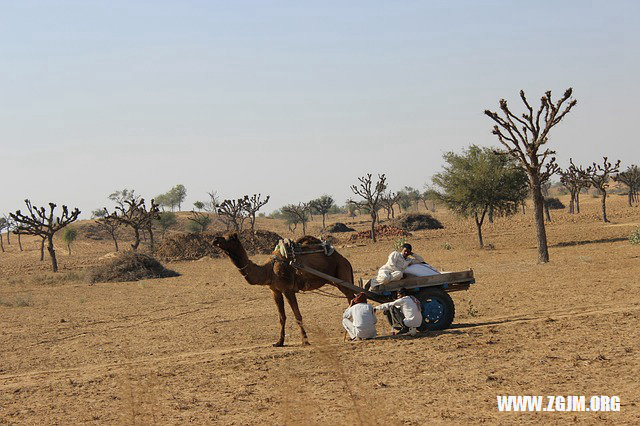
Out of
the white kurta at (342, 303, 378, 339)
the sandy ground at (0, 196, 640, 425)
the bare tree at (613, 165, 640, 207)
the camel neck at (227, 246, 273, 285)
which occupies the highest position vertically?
the bare tree at (613, 165, 640, 207)

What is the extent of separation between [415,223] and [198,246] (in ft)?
79.4

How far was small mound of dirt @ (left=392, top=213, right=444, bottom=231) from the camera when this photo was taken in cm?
6525

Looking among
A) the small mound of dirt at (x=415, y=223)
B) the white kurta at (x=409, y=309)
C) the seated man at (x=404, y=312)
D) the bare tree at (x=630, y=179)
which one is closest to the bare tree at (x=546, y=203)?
the bare tree at (x=630, y=179)

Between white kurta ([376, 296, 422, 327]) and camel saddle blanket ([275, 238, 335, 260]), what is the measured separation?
166 cm

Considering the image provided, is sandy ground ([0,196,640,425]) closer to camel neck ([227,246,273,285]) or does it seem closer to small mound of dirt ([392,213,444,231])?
camel neck ([227,246,273,285])

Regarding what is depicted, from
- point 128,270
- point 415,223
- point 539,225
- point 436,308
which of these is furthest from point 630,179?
point 436,308

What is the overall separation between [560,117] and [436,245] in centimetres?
1954

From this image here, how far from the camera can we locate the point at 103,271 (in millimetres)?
→ 34094

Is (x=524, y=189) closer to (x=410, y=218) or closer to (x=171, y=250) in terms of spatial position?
(x=171, y=250)

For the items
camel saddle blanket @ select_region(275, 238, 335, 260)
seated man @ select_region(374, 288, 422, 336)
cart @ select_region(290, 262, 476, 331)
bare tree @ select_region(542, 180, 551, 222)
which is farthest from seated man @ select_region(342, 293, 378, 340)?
bare tree @ select_region(542, 180, 551, 222)

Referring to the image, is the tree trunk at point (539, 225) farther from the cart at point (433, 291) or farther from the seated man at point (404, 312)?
the seated man at point (404, 312)

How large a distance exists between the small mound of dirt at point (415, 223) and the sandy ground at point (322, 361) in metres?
42.5

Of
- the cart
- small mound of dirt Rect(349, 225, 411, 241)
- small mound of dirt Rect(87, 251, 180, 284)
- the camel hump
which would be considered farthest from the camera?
small mound of dirt Rect(349, 225, 411, 241)

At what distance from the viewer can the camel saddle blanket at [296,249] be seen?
13.1 meters
